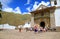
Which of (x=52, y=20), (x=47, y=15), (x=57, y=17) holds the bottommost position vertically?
(x=52, y=20)

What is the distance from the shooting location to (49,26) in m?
22.1

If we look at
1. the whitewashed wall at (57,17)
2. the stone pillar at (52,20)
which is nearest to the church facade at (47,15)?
the stone pillar at (52,20)

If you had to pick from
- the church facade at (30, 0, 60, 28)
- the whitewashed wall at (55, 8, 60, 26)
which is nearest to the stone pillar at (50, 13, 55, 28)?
the church facade at (30, 0, 60, 28)

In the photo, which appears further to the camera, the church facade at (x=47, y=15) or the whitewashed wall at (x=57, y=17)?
the church facade at (x=47, y=15)

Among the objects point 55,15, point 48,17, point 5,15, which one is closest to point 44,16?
point 48,17

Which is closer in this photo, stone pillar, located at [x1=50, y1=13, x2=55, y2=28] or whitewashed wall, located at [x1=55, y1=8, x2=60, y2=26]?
whitewashed wall, located at [x1=55, y1=8, x2=60, y2=26]

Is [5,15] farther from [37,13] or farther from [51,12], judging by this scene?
[51,12]

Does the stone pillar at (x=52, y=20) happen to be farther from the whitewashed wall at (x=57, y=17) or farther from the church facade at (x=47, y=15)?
the whitewashed wall at (x=57, y=17)

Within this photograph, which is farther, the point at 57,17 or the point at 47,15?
the point at 47,15

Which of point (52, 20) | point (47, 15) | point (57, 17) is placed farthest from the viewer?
point (47, 15)

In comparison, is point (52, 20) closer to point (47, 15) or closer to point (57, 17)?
point (57, 17)

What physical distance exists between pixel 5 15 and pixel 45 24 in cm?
3055

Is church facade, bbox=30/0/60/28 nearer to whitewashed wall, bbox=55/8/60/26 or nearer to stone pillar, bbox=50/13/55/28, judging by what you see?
stone pillar, bbox=50/13/55/28

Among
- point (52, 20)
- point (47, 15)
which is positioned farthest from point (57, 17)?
point (47, 15)
